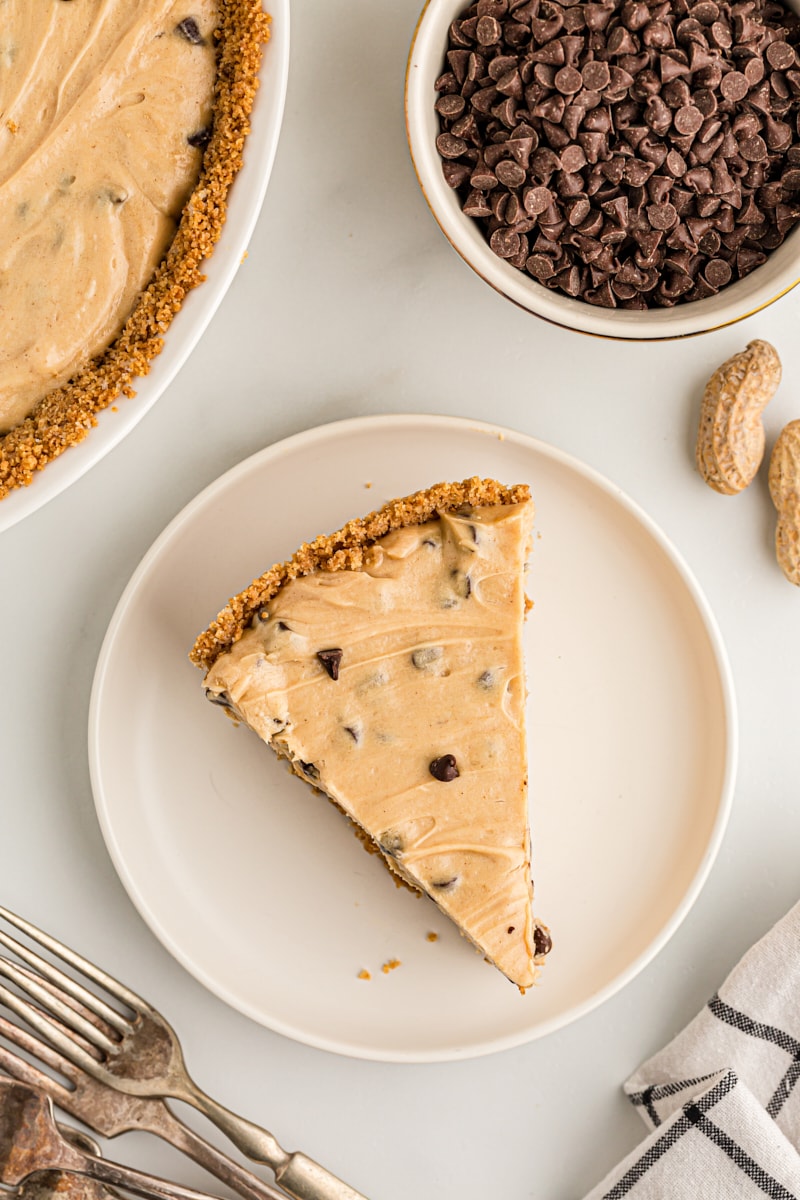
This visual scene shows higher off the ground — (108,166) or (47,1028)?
(108,166)

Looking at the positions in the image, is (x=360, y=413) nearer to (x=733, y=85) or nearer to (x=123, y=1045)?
(x=733, y=85)

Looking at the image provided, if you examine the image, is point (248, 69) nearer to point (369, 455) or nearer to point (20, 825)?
point (369, 455)

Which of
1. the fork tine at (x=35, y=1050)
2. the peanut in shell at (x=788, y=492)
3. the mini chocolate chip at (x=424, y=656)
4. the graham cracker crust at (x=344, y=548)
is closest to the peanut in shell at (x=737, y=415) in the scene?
the peanut in shell at (x=788, y=492)

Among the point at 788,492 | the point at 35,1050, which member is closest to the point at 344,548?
the point at 788,492

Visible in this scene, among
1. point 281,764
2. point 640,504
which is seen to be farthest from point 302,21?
point 281,764

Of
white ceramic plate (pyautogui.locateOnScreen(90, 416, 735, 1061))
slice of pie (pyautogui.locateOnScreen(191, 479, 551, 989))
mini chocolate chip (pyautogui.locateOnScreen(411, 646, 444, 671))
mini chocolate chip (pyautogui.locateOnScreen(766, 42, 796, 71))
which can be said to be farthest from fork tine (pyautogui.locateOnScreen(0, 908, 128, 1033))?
mini chocolate chip (pyautogui.locateOnScreen(766, 42, 796, 71))

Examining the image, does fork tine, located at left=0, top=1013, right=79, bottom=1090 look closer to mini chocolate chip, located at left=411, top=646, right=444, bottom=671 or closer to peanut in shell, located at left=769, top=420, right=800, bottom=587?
mini chocolate chip, located at left=411, top=646, right=444, bottom=671

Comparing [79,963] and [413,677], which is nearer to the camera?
[413,677]
